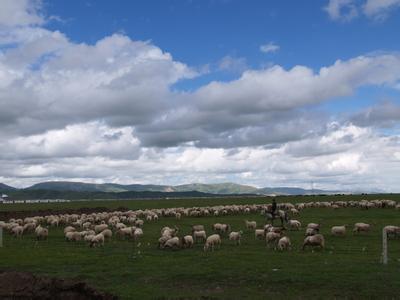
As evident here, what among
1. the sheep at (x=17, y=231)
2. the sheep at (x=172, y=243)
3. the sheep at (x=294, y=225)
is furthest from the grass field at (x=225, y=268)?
the sheep at (x=17, y=231)

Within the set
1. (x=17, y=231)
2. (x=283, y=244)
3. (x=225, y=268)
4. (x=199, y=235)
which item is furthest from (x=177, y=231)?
(x=225, y=268)

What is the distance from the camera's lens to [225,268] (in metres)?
22.9

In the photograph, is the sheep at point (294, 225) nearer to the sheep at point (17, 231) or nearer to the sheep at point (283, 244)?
the sheep at point (283, 244)

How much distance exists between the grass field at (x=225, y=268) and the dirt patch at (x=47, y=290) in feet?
4.02

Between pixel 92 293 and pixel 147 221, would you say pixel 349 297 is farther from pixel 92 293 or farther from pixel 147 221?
pixel 147 221

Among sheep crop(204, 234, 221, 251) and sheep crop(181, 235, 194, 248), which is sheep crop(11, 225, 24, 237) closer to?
sheep crop(181, 235, 194, 248)

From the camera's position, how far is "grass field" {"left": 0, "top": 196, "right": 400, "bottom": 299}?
18078 mm

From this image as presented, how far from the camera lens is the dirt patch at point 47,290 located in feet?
56.3

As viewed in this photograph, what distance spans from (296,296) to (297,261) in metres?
7.84

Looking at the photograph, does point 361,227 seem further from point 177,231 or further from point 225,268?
point 225,268

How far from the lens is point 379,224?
148 feet

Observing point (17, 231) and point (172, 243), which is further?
point (17, 231)

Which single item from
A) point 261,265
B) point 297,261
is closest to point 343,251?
point 297,261

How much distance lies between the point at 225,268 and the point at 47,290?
8437mm
